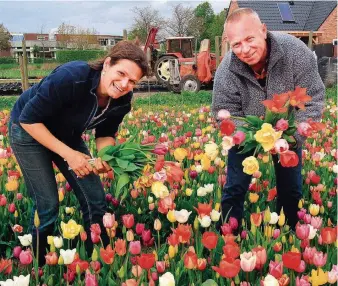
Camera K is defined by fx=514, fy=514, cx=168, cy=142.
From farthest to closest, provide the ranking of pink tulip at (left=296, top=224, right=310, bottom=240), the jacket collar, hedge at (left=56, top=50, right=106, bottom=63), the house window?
hedge at (left=56, top=50, right=106, bottom=63), the house window, the jacket collar, pink tulip at (left=296, top=224, right=310, bottom=240)

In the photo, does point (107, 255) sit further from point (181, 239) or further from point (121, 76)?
point (121, 76)

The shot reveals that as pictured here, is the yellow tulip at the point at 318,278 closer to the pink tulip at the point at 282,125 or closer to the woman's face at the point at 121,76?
the pink tulip at the point at 282,125

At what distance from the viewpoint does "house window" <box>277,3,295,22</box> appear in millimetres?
28869

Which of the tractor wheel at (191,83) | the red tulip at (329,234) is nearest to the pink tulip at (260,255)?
the red tulip at (329,234)

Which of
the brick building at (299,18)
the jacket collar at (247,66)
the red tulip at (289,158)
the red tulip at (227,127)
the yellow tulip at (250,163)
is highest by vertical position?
the brick building at (299,18)

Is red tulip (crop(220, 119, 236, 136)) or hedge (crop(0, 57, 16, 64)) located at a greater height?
red tulip (crop(220, 119, 236, 136))

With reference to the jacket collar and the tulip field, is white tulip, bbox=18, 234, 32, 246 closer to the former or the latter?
the tulip field

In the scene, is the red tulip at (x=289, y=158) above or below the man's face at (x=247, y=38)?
below

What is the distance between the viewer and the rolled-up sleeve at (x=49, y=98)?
7.88 ft

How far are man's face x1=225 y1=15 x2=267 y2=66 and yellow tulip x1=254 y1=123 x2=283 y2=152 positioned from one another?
24.7 inches

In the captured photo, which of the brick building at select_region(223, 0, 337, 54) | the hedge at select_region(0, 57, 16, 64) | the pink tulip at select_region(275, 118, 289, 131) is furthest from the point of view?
the hedge at select_region(0, 57, 16, 64)

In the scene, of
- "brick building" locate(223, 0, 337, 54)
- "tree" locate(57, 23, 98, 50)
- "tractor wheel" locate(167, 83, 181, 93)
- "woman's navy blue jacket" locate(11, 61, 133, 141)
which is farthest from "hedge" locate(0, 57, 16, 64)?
"woman's navy blue jacket" locate(11, 61, 133, 141)

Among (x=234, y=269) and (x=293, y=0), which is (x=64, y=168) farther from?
(x=293, y=0)

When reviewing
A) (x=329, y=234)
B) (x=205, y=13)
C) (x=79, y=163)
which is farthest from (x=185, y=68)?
(x=205, y=13)
